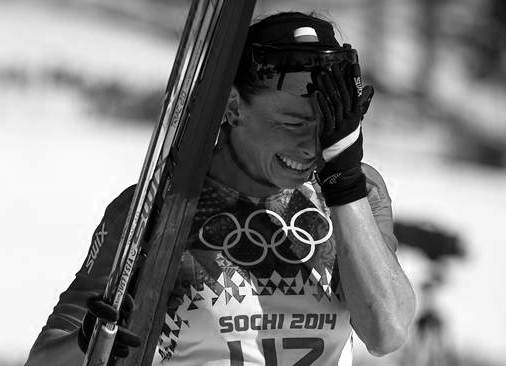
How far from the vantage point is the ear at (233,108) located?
2432 millimetres

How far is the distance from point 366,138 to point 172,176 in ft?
37.7

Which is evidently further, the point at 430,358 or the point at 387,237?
the point at 430,358

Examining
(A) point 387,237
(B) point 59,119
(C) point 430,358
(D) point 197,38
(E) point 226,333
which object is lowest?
(B) point 59,119

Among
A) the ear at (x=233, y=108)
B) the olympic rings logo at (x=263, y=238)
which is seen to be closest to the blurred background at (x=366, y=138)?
the olympic rings logo at (x=263, y=238)

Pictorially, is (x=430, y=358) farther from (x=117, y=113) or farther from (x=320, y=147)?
(x=117, y=113)

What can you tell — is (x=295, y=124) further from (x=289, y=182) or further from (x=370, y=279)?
(x=370, y=279)

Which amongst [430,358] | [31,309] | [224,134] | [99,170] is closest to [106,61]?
[99,170]

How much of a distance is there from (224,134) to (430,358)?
4.76 meters

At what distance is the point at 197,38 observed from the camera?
2.16m

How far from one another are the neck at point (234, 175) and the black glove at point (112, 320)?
36cm

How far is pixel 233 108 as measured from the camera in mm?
2438

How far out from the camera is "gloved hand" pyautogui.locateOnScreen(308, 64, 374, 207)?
225 cm

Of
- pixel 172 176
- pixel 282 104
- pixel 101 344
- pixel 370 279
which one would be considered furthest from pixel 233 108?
pixel 101 344

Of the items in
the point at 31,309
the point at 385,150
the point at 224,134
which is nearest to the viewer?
the point at 224,134
